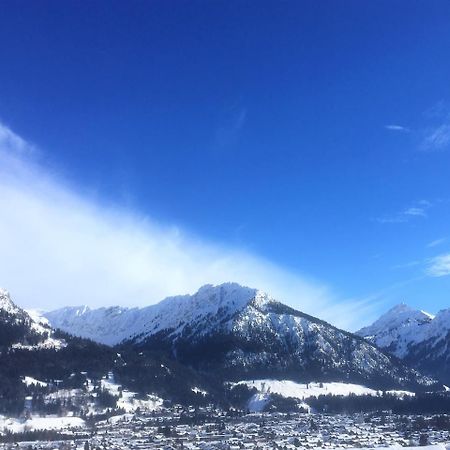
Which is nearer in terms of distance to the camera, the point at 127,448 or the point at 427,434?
the point at 127,448

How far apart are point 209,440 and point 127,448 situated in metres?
30.2

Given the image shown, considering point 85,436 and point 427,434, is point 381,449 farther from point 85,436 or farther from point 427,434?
point 85,436

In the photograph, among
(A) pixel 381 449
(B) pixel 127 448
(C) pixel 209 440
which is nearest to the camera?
(A) pixel 381 449

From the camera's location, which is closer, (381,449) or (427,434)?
(381,449)

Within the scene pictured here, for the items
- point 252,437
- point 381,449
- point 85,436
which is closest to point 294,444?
point 252,437

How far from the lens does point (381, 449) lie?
13600 cm

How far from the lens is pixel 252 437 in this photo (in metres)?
198

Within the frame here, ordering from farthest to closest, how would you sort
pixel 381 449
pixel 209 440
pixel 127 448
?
pixel 209 440 < pixel 127 448 < pixel 381 449

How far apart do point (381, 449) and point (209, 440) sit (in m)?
72.7

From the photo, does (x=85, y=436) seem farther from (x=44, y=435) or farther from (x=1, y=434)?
(x=1, y=434)

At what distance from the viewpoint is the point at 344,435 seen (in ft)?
655

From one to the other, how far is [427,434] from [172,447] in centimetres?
8322

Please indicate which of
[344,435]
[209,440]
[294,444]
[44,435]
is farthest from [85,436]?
[344,435]

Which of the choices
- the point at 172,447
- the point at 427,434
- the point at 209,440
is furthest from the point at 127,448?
the point at 427,434
